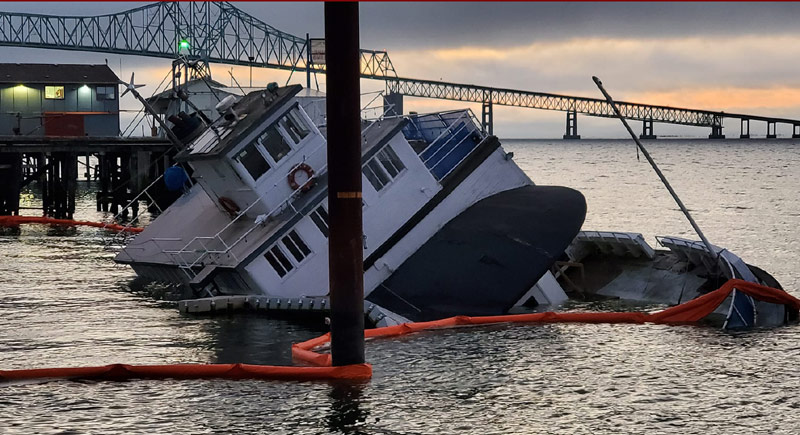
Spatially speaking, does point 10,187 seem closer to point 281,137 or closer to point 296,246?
point 281,137

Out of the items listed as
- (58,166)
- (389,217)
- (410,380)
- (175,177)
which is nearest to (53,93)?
(58,166)

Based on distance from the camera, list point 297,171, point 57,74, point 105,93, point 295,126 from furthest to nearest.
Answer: point 57,74, point 105,93, point 295,126, point 297,171

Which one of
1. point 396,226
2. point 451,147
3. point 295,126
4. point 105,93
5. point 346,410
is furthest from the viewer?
point 105,93

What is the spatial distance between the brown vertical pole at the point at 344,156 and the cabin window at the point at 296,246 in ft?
32.8

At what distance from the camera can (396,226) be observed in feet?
101

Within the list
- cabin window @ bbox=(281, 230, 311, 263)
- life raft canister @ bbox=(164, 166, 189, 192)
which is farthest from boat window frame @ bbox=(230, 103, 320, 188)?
life raft canister @ bbox=(164, 166, 189, 192)

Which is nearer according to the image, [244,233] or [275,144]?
[244,233]

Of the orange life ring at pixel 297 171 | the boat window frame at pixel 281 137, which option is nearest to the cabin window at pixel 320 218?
the orange life ring at pixel 297 171

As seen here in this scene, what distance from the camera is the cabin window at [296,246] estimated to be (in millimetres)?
30578

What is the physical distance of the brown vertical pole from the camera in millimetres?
19828

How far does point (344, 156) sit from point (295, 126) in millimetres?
12626

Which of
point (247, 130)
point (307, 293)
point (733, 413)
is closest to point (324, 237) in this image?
point (307, 293)

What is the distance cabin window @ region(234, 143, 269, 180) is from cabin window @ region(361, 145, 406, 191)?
2996 mm

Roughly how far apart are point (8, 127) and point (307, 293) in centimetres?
5582
